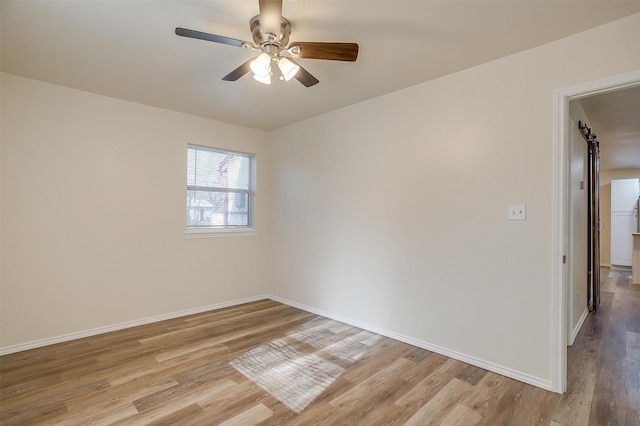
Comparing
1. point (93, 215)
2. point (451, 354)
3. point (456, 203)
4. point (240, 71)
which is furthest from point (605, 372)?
point (93, 215)

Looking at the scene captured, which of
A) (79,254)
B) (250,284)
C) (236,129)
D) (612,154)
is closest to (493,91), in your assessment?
(236,129)

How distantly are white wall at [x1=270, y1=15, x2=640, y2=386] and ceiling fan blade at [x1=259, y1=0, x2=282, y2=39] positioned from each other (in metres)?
1.73

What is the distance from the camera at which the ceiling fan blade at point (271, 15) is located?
1.54 metres

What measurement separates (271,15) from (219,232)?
3052 millimetres

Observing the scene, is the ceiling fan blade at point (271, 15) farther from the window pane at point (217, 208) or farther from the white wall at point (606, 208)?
the white wall at point (606, 208)

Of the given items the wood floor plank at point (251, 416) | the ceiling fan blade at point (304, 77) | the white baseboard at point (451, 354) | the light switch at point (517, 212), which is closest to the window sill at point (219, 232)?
the white baseboard at point (451, 354)

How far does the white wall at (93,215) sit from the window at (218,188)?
163 millimetres

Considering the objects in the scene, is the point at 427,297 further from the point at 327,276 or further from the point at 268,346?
the point at 268,346

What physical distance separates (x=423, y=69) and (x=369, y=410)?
8.70ft

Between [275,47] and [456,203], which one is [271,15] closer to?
[275,47]

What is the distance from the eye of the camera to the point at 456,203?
2693mm

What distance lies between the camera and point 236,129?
4285mm

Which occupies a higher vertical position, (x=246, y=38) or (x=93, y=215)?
(x=246, y=38)

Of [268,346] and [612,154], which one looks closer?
[268,346]
